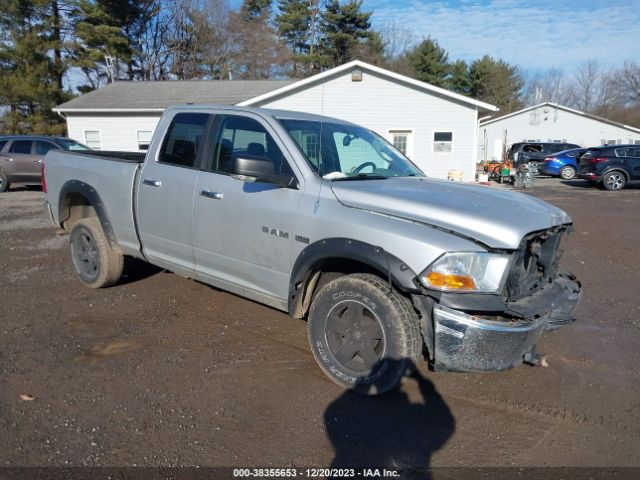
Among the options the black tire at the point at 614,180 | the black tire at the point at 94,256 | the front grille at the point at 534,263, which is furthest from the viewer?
the black tire at the point at 614,180

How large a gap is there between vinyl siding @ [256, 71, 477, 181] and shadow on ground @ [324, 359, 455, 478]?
17.9 metres

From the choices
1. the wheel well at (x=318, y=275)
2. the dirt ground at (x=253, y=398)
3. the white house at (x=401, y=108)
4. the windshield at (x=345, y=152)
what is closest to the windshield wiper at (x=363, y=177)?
the windshield at (x=345, y=152)

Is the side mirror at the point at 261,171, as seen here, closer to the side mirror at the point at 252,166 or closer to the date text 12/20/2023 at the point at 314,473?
the side mirror at the point at 252,166

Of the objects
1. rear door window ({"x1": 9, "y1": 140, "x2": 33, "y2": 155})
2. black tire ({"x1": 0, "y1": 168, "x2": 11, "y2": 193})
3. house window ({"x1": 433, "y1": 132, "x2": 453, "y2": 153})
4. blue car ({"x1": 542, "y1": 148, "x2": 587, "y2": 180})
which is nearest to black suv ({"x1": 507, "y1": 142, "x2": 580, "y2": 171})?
blue car ({"x1": 542, "y1": 148, "x2": 587, "y2": 180})

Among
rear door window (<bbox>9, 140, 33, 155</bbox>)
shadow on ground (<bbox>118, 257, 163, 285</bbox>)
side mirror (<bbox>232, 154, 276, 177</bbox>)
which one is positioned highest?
rear door window (<bbox>9, 140, 33, 155</bbox>)

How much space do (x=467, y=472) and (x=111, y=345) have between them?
3032 millimetres

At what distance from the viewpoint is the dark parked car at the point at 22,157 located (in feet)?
50.0

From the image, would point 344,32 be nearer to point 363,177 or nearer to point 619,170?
point 619,170

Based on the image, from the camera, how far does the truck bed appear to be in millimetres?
4754

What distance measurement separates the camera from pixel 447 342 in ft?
9.34

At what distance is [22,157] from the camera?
603 inches

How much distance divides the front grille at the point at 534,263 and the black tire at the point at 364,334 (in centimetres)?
69

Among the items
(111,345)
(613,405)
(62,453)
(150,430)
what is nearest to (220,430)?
(150,430)

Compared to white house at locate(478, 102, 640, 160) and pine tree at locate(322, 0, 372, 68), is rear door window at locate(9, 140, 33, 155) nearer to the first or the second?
pine tree at locate(322, 0, 372, 68)
